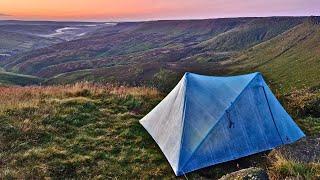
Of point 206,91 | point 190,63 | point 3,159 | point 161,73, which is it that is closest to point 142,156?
point 206,91

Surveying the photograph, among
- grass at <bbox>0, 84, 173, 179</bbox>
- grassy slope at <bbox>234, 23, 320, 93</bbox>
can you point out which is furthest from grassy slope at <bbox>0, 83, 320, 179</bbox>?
grassy slope at <bbox>234, 23, 320, 93</bbox>

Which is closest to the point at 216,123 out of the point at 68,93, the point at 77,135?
the point at 77,135

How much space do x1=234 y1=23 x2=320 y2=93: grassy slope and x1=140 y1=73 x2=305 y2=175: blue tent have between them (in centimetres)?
6530

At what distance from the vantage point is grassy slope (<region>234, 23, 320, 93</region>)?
8611 centimetres

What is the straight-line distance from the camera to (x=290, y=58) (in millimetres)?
119375

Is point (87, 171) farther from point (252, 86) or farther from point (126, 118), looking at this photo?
point (252, 86)

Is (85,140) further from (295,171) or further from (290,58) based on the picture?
(290,58)

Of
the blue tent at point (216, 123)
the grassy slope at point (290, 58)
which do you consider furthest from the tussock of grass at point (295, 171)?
the grassy slope at point (290, 58)

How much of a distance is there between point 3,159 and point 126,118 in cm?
500

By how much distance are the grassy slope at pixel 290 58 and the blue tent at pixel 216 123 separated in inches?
2571

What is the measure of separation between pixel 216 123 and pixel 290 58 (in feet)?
380

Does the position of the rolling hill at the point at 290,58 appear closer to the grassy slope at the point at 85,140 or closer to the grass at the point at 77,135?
the grass at the point at 77,135

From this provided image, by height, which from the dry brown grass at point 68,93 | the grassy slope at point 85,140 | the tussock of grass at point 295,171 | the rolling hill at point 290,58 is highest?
the tussock of grass at point 295,171

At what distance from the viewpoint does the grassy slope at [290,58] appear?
8611cm
